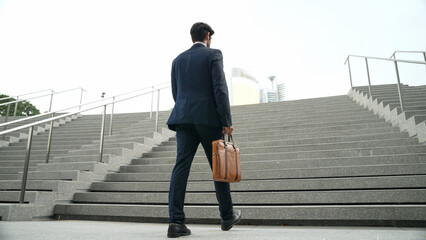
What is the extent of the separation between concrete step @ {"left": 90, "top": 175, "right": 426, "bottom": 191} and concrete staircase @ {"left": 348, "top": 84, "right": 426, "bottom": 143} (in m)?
1.39

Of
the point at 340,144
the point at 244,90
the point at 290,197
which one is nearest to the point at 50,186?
the point at 290,197

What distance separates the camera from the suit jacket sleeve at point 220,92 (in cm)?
238

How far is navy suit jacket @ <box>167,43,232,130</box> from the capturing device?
7.80 ft

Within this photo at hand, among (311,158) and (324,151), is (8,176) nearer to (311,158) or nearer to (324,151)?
(311,158)

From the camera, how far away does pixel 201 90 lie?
247 cm

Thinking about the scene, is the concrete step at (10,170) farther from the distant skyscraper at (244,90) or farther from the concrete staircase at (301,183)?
the distant skyscraper at (244,90)

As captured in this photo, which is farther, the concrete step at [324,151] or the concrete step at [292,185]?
the concrete step at [324,151]

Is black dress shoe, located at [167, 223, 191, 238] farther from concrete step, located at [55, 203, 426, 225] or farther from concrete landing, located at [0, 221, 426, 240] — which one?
concrete step, located at [55, 203, 426, 225]

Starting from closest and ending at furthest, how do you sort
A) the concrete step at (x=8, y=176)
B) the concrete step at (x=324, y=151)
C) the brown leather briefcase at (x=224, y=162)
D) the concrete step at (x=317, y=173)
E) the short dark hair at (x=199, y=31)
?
the brown leather briefcase at (x=224, y=162)
the short dark hair at (x=199, y=31)
the concrete step at (x=317, y=173)
the concrete step at (x=324, y=151)
the concrete step at (x=8, y=176)

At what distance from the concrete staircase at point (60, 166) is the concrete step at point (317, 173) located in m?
0.73

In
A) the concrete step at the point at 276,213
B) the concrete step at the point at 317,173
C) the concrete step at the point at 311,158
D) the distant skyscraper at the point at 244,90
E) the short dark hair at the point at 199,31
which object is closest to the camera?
the short dark hair at the point at 199,31

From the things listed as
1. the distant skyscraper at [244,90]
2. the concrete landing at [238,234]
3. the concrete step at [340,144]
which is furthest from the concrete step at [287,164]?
the distant skyscraper at [244,90]

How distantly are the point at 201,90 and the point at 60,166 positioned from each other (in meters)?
3.36

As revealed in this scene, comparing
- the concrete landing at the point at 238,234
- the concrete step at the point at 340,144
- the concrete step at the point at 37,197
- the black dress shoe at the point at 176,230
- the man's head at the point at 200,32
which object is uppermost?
the man's head at the point at 200,32
